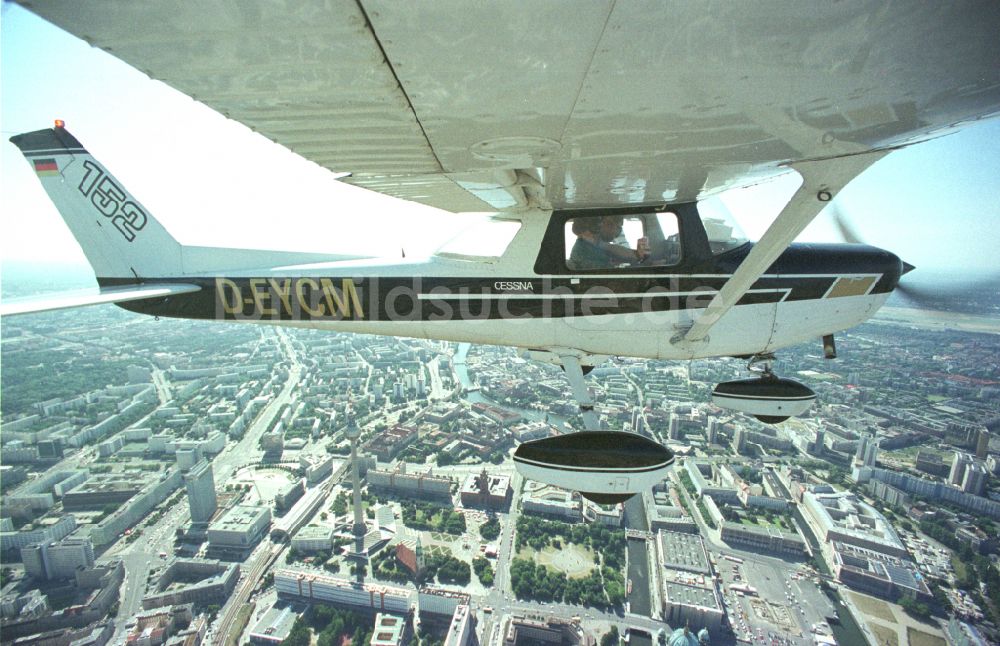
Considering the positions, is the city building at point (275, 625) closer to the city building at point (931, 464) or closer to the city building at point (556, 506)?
the city building at point (556, 506)

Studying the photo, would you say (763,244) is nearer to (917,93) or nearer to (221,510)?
(917,93)

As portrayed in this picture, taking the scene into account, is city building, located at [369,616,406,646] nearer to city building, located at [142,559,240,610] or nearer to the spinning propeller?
city building, located at [142,559,240,610]

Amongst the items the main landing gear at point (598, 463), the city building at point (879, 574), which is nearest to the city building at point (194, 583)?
the main landing gear at point (598, 463)

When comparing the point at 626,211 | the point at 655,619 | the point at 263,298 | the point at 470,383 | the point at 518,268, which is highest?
the point at 626,211

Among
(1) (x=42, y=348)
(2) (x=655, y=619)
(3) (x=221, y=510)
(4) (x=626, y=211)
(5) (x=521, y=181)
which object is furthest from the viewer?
(1) (x=42, y=348)

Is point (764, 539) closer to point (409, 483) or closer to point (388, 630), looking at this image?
point (388, 630)

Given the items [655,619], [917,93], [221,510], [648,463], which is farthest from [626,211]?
[221,510]
